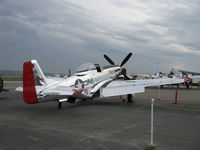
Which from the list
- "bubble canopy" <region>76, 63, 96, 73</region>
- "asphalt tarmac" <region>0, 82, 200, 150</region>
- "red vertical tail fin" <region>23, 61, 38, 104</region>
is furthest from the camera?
"bubble canopy" <region>76, 63, 96, 73</region>

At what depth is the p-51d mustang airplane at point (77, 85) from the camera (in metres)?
9.09

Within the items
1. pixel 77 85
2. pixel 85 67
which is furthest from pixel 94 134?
pixel 85 67

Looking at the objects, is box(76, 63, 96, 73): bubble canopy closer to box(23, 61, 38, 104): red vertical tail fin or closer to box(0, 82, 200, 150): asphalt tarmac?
box(23, 61, 38, 104): red vertical tail fin

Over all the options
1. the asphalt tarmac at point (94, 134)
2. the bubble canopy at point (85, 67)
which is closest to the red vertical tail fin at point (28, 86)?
the asphalt tarmac at point (94, 134)

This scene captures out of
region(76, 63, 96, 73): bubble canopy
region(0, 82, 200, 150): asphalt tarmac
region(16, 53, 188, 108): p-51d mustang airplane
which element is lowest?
region(0, 82, 200, 150): asphalt tarmac

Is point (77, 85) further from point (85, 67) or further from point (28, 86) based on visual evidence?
point (28, 86)

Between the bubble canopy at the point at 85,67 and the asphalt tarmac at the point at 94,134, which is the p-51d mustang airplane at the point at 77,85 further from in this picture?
the asphalt tarmac at the point at 94,134

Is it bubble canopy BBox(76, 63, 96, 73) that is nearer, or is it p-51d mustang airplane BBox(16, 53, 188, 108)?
p-51d mustang airplane BBox(16, 53, 188, 108)

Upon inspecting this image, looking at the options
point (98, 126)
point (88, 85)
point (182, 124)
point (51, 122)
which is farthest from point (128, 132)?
point (88, 85)

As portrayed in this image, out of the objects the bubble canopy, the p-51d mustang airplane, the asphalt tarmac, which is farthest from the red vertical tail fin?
the bubble canopy

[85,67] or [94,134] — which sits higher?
[85,67]

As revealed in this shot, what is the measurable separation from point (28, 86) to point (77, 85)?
2.84 metres

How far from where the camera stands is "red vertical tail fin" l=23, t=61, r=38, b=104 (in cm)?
874

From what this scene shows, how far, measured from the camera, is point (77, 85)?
36.1 feet
